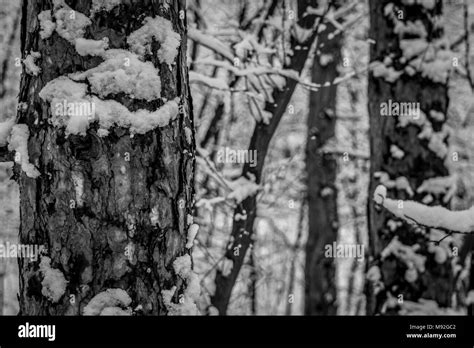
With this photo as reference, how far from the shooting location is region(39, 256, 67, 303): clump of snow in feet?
5.48

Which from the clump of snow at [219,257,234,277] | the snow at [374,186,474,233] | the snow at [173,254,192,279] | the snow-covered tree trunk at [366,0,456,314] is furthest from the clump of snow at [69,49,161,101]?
the clump of snow at [219,257,234,277]

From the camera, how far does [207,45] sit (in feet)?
15.7

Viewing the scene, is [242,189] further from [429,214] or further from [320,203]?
[429,214]

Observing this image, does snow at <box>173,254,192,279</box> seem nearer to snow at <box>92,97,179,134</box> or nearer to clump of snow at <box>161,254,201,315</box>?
clump of snow at <box>161,254,201,315</box>

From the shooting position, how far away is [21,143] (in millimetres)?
1705

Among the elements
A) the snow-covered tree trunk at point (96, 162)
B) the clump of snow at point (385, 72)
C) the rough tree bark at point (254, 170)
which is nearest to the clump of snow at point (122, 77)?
the snow-covered tree trunk at point (96, 162)

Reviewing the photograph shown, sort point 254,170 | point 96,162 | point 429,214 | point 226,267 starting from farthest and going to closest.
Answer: point 226,267
point 254,170
point 429,214
point 96,162

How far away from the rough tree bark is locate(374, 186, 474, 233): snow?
6.75ft

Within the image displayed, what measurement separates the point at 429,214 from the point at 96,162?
2167 mm

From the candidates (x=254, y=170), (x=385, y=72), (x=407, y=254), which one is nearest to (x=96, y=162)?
(x=407, y=254)

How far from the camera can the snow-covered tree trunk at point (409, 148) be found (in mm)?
3455
